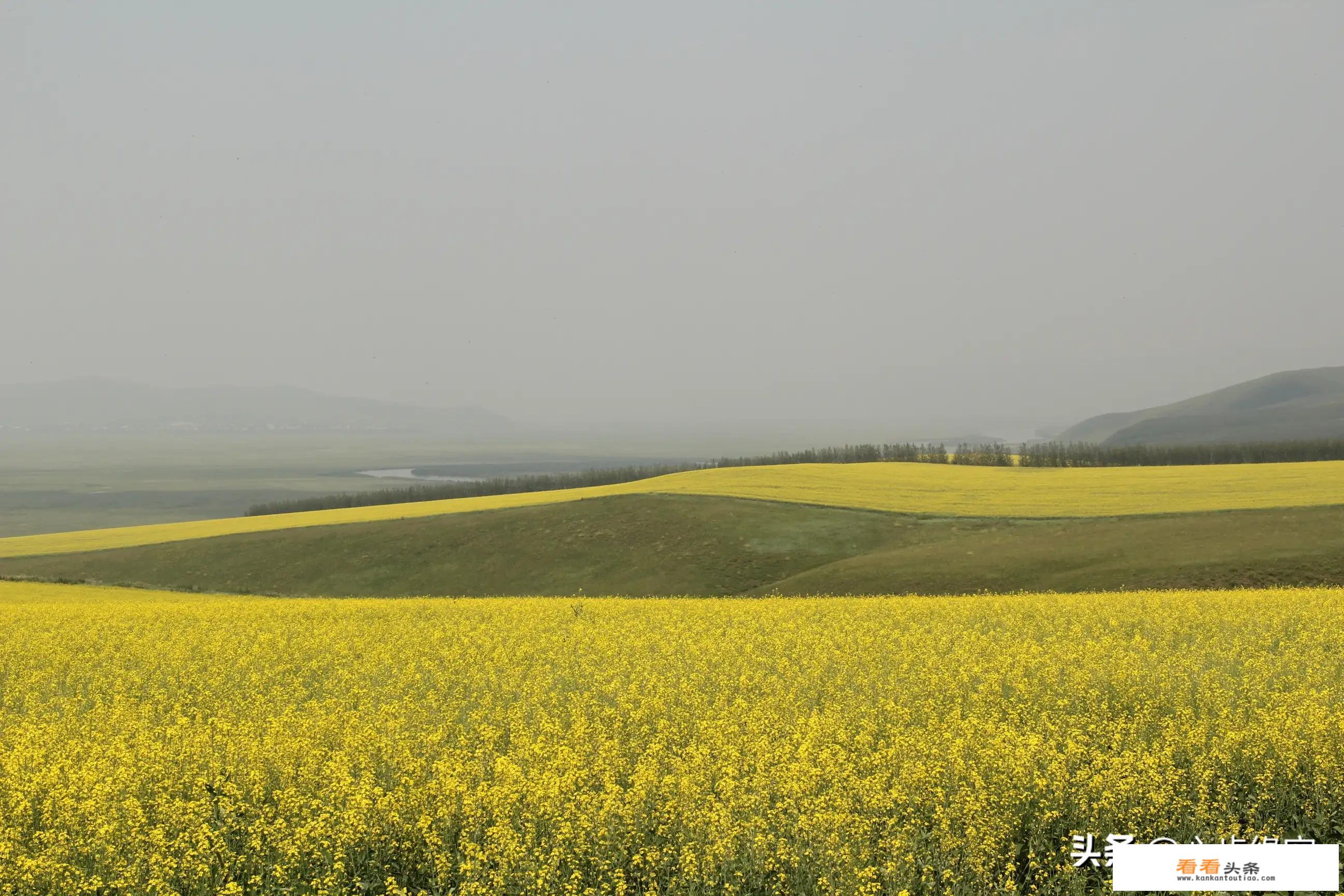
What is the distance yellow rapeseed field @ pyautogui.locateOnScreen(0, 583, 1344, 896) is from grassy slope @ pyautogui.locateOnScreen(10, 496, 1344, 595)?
20204 mm

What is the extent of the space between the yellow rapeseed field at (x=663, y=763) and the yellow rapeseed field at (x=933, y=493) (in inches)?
1381

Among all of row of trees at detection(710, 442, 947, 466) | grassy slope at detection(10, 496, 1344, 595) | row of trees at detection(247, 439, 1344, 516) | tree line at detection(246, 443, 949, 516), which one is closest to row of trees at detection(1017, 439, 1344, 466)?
row of trees at detection(247, 439, 1344, 516)

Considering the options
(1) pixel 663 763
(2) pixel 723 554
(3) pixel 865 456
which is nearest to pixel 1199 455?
(3) pixel 865 456

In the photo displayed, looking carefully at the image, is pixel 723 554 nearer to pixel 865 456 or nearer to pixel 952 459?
pixel 952 459

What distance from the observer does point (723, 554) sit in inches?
1754

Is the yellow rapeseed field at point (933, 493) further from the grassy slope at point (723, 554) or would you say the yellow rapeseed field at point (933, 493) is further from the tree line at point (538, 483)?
the tree line at point (538, 483)

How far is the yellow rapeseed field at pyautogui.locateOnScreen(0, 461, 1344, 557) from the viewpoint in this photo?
4847cm

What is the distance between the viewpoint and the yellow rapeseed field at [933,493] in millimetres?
48469

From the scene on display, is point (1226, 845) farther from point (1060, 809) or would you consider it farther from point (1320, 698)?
point (1320, 698)

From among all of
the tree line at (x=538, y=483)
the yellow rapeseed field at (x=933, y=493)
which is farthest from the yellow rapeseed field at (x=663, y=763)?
the tree line at (x=538, y=483)

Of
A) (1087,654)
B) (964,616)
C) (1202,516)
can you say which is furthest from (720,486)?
(1087,654)

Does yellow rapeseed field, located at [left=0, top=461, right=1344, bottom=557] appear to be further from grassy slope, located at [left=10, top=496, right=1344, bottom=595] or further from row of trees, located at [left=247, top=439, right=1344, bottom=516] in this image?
row of trees, located at [left=247, top=439, right=1344, bottom=516]

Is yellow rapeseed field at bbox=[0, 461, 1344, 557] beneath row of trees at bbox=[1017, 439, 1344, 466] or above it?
beneath

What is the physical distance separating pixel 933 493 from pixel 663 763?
49.5 metres
